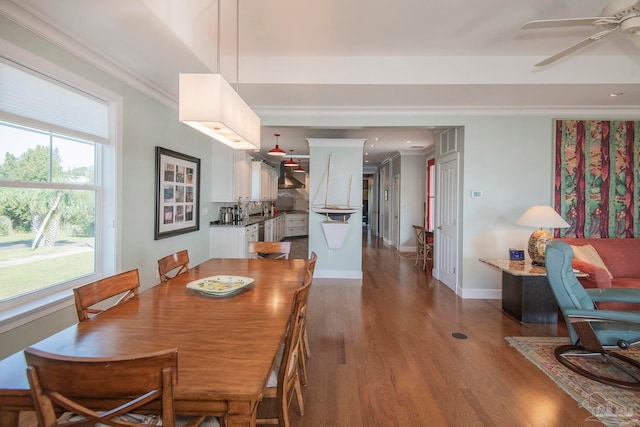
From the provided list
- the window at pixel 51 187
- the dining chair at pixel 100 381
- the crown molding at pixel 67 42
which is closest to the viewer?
the dining chair at pixel 100 381

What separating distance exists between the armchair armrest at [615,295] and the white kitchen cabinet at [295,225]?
8.39 metres

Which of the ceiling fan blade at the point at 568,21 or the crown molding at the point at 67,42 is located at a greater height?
the ceiling fan blade at the point at 568,21

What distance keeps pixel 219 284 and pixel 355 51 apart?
105 inches

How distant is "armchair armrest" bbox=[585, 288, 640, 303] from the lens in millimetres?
2531

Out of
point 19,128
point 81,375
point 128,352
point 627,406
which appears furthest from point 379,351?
point 19,128

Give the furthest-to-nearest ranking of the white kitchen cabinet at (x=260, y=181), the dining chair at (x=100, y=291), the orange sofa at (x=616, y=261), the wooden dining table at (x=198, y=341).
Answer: the white kitchen cabinet at (x=260, y=181) → the orange sofa at (x=616, y=261) → the dining chair at (x=100, y=291) → the wooden dining table at (x=198, y=341)

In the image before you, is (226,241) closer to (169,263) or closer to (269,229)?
(169,263)

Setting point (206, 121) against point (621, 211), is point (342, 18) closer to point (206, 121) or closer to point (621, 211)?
point (206, 121)

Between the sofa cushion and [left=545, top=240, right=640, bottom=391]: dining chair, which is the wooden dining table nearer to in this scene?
[left=545, top=240, right=640, bottom=391]: dining chair

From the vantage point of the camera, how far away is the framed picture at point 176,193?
135 inches

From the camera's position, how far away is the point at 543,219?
11.8 feet

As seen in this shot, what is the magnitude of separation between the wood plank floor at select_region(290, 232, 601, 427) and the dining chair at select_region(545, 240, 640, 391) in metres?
0.41

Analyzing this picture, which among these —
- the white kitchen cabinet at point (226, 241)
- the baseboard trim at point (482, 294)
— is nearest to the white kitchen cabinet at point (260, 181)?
the white kitchen cabinet at point (226, 241)

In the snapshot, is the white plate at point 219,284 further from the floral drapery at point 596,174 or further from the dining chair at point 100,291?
the floral drapery at point 596,174
